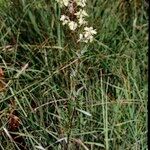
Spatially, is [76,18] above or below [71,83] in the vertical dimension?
above

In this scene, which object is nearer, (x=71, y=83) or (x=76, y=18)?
(x=71, y=83)

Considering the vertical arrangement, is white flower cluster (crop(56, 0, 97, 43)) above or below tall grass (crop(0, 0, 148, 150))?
above

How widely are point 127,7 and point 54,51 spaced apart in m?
0.92

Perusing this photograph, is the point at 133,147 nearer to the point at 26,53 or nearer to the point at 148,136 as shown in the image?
the point at 148,136

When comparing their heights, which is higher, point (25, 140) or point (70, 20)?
point (70, 20)

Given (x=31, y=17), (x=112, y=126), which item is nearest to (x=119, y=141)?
(x=112, y=126)

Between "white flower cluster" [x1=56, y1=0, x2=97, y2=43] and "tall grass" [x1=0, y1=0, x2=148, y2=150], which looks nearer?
"tall grass" [x1=0, y1=0, x2=148, y2=150]

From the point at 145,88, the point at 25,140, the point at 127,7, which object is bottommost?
the point at 25,140

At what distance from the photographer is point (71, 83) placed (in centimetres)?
256

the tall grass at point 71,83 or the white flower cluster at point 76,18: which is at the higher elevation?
the white flower cluster at point 76,18

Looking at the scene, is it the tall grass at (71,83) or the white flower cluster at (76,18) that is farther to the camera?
the white flower cluster at (76,18)

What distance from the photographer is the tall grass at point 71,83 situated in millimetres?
2488

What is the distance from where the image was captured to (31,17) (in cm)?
339

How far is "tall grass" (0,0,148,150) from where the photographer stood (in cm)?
249
